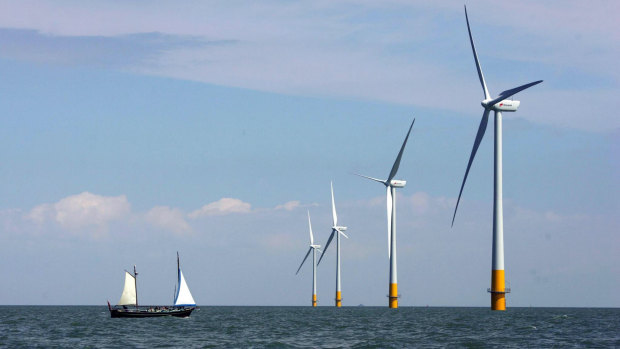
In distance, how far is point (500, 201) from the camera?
387 feet

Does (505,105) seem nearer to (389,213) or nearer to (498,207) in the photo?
(498,207)

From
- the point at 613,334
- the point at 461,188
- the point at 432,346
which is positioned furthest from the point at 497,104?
the point at 432,346

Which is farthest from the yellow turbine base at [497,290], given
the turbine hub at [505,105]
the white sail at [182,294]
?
the white sail at [182,294]

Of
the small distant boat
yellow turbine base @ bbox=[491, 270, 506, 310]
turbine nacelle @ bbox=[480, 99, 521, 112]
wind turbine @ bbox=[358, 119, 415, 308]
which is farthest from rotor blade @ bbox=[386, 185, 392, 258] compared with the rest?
yellow turbine base @ bbox=[491, 270, 506, 310]

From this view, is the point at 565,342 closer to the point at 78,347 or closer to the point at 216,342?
the point at 216,342

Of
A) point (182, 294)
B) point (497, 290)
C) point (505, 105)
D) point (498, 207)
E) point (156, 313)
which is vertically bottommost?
point (156, 313)

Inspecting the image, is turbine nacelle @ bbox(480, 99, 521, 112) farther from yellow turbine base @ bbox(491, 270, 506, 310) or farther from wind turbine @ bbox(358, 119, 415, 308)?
wind turbine @ bbox(358, 119, 415, 308)

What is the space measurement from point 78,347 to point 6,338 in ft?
74.6

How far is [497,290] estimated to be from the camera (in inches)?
4690

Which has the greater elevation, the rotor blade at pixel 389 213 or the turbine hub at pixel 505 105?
the turbine hub at pixel 505 105

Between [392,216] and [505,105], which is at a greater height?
[505,105]

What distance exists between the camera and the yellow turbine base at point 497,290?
118562 millimetres

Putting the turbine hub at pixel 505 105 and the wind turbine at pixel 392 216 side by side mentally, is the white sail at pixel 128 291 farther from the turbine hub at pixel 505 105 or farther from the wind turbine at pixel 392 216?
the turbine hub at pixel 505 105

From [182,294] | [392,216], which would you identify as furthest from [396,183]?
[182,294]
